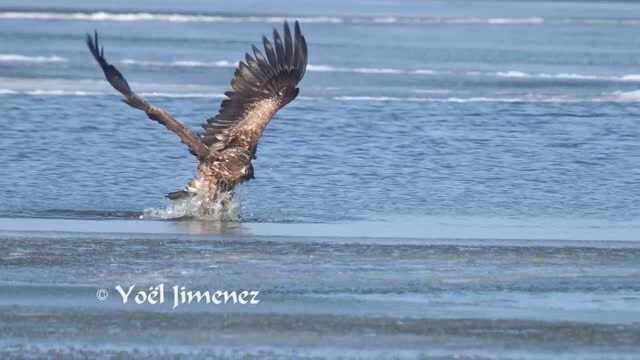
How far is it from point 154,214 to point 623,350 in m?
4.59

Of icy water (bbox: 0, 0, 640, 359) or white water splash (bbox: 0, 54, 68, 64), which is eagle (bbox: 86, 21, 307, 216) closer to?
icy water (bbox: 0, 0, 640, 359)

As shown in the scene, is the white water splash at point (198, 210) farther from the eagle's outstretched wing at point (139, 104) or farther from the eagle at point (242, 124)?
the eagle's outstretched wing at point (139, 104)

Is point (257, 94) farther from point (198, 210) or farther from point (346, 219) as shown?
point (346, 219)

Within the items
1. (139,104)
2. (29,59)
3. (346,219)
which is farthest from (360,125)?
(29,59)

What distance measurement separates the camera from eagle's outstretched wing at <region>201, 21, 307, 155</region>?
12047 millimetres

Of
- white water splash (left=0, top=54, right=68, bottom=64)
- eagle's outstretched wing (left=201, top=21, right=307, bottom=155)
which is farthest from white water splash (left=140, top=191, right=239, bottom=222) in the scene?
white water splash (left=0, top=54, right=68, bottom=64)

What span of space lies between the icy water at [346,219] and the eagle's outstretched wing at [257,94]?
1.72 ft

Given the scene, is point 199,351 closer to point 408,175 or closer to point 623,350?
point 623,350

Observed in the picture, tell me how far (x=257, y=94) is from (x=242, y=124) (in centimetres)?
24

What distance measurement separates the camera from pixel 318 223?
11.7m

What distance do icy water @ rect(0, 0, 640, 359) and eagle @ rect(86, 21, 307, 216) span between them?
274 mm

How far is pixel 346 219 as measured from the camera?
1192 centimetres

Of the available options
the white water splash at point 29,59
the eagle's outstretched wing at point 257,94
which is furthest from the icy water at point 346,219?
the eagle's outstretched wing at point 257,94

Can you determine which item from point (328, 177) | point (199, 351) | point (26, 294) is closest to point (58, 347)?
point (199, 351)
